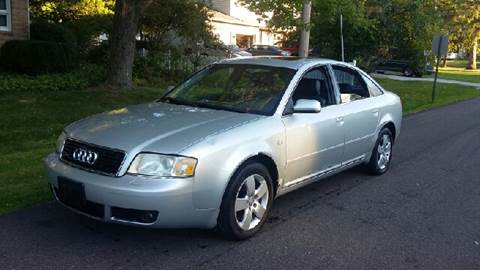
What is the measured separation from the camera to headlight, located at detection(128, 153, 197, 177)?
164 inches

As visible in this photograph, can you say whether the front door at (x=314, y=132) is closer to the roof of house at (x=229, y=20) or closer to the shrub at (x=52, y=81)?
the shrub at (x=52, y=81)

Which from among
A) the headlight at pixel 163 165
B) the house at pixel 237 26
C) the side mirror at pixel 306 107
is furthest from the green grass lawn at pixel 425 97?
Answer: the house at pixel 237 26

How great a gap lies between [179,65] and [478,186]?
13152 millimetres

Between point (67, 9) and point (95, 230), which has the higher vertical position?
point (67, 9)

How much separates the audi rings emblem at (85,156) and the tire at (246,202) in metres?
1.07

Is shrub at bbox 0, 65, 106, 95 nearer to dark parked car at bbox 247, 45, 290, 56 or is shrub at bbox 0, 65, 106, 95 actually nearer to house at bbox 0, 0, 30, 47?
house at bbox 0, 0, 30, 47

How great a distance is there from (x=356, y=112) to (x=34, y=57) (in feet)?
37.7

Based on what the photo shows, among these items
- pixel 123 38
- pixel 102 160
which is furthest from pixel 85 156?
pixel 123 38

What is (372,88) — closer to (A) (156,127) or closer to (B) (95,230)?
(A) (156,127)

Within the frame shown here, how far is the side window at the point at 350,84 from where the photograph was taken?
6.40 metres

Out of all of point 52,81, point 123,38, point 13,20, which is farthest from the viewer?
point 13,20

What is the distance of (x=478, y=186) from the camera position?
22.7 feet

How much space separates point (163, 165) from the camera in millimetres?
4203

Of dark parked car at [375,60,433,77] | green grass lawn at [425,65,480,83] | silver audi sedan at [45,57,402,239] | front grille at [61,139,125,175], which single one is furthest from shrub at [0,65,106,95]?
green grass lawn at [425,65,480,83]
